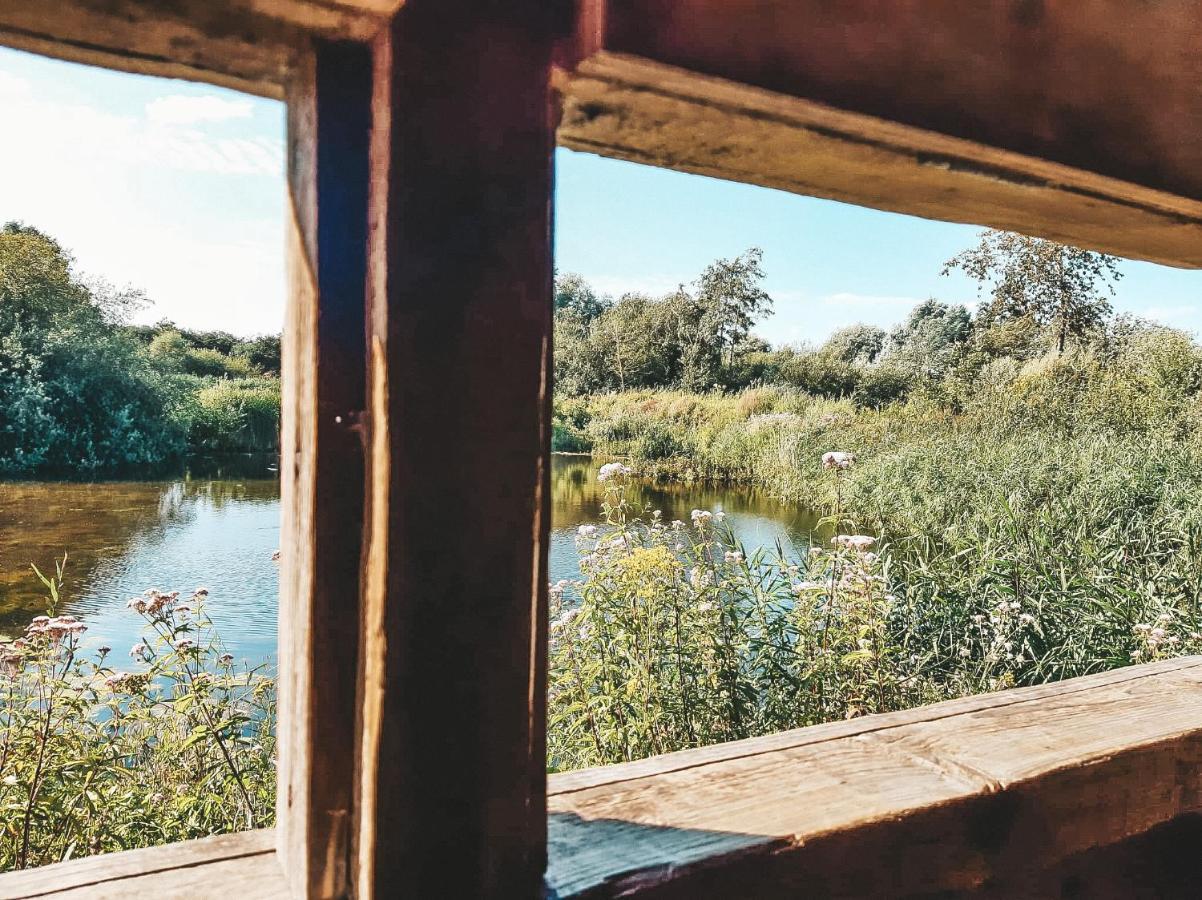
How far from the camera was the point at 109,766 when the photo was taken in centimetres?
206

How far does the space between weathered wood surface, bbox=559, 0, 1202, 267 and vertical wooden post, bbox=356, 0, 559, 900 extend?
0.31 ft

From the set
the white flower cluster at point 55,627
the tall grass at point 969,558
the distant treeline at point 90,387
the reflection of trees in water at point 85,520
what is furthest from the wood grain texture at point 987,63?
the distant treeline at point 90,387

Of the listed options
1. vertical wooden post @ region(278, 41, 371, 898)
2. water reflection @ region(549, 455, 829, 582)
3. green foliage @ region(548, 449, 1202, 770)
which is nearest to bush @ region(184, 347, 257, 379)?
water reflection @ region(549, 455, 829, 582)

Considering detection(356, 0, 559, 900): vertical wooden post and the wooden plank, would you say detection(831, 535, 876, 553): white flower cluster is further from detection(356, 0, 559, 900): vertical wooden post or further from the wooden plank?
the wooden plank

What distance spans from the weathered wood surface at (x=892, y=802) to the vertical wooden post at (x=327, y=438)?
21cm

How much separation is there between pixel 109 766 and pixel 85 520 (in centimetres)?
588

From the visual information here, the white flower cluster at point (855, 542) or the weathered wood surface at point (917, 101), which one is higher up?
the weathered wood surface at point (917, 101)

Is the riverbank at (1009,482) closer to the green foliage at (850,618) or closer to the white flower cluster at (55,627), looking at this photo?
the green foliage at (850,618)

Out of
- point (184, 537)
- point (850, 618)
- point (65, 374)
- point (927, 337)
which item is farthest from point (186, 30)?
point (927, 337)

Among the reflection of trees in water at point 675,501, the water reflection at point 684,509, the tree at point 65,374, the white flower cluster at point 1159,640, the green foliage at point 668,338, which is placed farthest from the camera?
the green foliage at point 668,338

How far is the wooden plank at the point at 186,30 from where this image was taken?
53 cm

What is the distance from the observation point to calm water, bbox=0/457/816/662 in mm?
4715

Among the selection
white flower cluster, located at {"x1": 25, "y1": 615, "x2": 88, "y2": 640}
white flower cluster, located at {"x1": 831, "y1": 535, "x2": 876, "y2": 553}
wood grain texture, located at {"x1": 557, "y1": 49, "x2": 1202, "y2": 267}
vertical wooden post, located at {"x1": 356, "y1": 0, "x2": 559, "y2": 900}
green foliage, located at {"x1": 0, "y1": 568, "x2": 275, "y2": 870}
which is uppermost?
wood grain texture, located at {"x1": 557, "y1": 49, "x2": 1202, "y2": 267}

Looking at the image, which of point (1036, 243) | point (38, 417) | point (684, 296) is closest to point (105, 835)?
point (38, 417)
